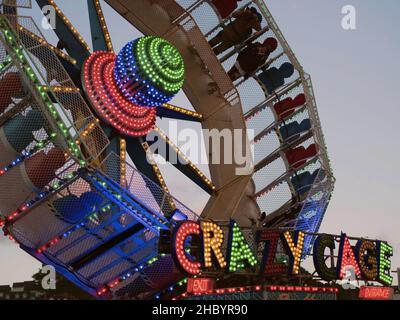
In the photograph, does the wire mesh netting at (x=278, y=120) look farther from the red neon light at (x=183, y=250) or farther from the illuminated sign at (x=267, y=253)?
the red neon light at (x=183, y=250)

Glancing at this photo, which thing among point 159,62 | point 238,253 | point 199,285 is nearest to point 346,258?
point 238,253

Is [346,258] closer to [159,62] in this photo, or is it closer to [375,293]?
[375,293]

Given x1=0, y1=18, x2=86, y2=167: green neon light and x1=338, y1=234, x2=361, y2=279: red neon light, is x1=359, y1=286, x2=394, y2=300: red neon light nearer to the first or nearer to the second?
x1=338, y1=234, x2=361, y2=279: red neon light

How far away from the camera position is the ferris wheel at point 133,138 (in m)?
18.7

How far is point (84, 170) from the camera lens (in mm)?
18250

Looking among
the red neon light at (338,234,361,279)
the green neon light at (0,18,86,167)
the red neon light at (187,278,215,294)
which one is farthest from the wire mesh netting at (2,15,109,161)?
the red neon light at (338,234,361,279)

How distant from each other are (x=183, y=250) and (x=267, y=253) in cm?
377

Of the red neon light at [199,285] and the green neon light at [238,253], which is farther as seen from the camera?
the green neon light at [238,253]

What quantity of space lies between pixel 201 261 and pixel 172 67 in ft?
20.1

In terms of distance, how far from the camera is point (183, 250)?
65.0 feet

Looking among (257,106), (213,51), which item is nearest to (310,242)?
(257,106)

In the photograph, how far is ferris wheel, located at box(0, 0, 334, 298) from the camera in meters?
18.7

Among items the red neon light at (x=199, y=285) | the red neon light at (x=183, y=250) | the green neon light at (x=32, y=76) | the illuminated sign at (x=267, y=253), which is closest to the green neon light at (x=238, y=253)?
the illuminated sign at (x=267, y=253)
